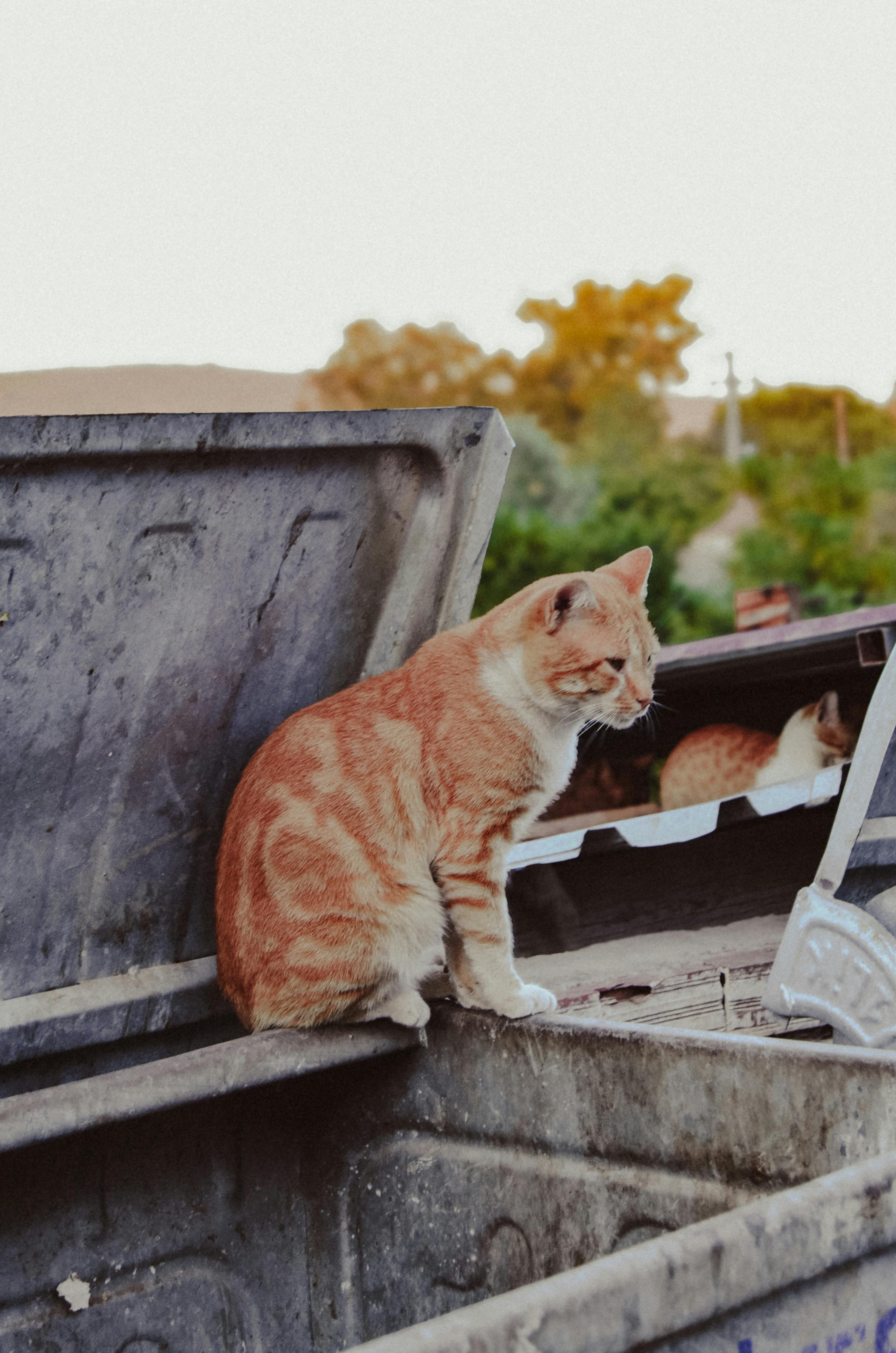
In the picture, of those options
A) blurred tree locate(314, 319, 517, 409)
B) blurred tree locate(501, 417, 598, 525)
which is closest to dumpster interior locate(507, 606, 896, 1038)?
blurred tree locate(501, 417, 598, 525)

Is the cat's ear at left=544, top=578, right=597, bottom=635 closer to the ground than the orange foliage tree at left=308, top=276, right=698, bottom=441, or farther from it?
closer to the ground

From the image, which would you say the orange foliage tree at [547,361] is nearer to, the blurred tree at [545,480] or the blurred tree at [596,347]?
the blurred tree at [596,347]

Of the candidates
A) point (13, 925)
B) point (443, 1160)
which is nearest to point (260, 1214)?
point (443, 1160)

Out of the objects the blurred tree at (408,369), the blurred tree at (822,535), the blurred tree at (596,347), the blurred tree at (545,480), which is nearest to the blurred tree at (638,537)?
the blurred tree at (545,480)

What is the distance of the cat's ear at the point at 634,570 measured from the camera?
1836 mm

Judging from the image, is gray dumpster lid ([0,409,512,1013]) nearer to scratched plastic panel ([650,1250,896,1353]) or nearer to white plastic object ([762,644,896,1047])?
white plastic object ([762,644,896,1047])

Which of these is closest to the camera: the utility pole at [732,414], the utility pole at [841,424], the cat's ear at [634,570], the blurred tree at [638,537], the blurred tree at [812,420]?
the cat's ear at [634,570]

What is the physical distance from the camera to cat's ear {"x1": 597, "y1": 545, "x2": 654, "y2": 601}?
6.02 ft

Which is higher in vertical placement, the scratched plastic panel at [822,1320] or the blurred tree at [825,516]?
the blurred tree at [825,516]

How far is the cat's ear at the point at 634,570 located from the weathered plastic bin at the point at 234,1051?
25 centimetres

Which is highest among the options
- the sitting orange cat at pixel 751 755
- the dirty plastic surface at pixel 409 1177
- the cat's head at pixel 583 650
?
the cat's head at pixel 583 650

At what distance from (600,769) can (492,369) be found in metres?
18.7

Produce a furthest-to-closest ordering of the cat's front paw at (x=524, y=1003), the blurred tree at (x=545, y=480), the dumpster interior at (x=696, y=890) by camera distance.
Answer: the blurred tree at (x=545, y=480) → the dumpster interior at (x=696, y=890) → the cat's front paw at (x=524, y=1003)

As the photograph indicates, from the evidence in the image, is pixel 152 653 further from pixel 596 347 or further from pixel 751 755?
pixel 596 347
